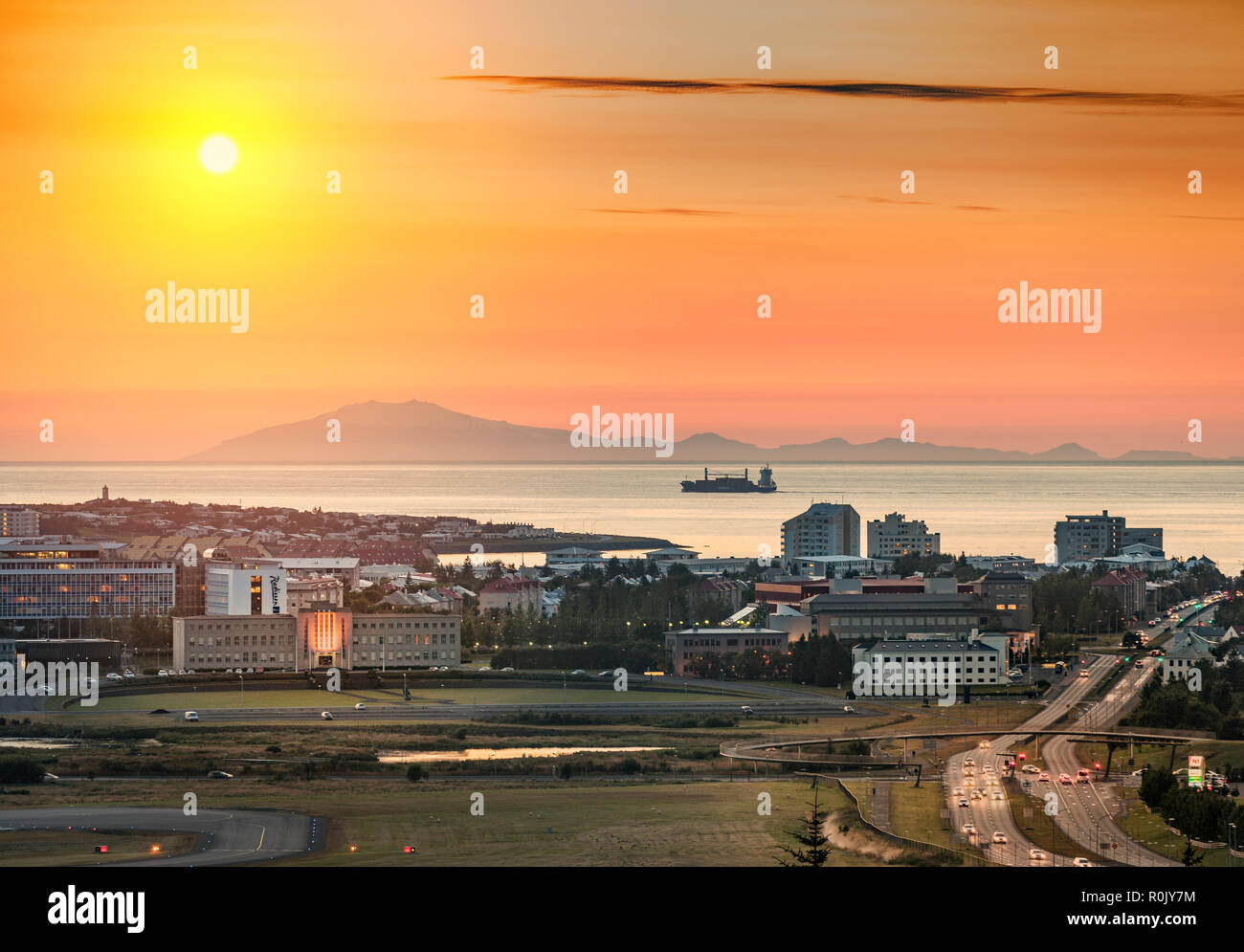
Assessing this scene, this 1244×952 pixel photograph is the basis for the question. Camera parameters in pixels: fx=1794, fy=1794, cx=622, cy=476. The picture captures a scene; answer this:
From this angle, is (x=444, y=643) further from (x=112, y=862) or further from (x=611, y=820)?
(x=112, y=862)

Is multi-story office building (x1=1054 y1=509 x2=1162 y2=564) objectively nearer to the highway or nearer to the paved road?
the highway

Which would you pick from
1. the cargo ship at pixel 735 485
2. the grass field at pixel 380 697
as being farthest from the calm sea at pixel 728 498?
the grass field at pixel 380 697

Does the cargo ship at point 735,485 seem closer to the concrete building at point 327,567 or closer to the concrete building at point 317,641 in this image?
the concrete building at point 327,567

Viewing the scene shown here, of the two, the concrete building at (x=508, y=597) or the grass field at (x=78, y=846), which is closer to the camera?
the grass field at (x=78, y=846)

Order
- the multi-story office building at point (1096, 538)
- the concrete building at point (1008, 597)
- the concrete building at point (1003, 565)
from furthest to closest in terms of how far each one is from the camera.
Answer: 1. the multi-story office building at point (1096, 538)
2. the concrete building at point (1003, 565)
3. the concrete building at point (1008, 597)

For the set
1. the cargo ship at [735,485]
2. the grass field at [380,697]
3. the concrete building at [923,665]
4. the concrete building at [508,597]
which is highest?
the cargo ship at [735,485]

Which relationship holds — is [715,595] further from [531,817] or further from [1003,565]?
[531,817]

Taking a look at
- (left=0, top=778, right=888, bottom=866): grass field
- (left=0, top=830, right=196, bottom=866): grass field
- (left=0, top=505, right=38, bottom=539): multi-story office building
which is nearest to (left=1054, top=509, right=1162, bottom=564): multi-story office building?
(left=0, top=505, right=38, bottom=539): multi-story office building
